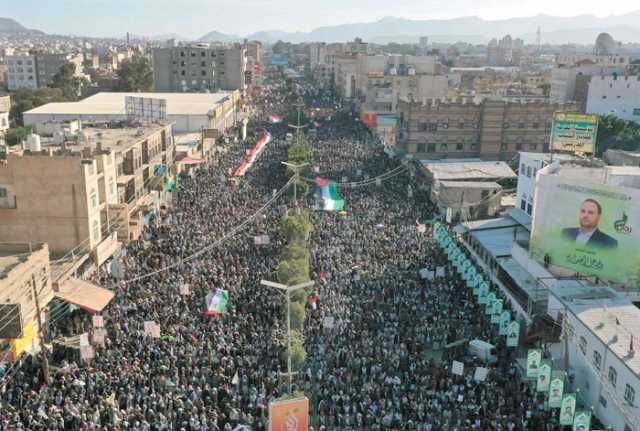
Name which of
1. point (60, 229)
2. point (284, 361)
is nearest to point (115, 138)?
point (60, 229)

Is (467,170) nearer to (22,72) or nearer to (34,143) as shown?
(34,143)

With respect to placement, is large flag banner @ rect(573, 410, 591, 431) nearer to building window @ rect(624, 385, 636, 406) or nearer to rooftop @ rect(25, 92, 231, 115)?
building window @ rect(624, 385, 636, 406)

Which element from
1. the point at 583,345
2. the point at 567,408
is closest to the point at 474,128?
the point at 583,345

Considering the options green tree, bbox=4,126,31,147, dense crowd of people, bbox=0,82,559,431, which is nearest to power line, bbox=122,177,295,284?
dense crowd of people, bbox=0,82,559,431

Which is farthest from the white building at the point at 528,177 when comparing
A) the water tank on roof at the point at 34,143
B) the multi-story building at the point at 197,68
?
the multi-story building at the point at 197,68

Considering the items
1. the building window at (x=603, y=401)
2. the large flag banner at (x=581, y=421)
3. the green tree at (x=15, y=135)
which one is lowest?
the building window at (x=603, y=401)

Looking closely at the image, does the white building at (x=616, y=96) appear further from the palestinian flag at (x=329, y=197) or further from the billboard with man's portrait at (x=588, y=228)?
the billboard with man's portrait at (x=588, y=228)

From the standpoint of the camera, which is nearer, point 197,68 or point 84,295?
point 84,295
